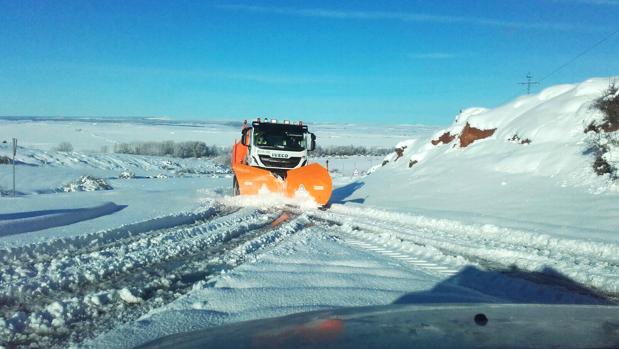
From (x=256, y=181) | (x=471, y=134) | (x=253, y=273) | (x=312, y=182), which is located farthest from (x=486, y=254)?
(x=471, y=134)

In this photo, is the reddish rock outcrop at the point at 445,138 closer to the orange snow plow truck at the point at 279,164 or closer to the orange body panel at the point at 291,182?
the orange snow plow truck at the point at 279,164

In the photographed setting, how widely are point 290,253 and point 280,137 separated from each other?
428 inches

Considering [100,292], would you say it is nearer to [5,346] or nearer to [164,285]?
[164,285]

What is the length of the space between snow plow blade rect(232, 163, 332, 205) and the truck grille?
1136 mm

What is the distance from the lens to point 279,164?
61.4ft

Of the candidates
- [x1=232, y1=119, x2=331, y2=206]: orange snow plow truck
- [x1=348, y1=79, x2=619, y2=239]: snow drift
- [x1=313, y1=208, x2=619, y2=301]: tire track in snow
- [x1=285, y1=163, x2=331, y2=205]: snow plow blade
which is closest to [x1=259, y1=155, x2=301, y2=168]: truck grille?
[x1=232, y1=119, x2=331, y2=206]: orange snow plow truck

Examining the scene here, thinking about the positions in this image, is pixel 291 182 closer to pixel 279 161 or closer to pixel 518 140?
pixel 279 161

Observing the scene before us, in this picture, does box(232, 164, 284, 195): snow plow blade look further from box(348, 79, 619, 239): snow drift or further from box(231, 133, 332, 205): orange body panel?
box(348, 79, 619, 239): snow drift

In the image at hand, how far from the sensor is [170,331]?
15.0 feet

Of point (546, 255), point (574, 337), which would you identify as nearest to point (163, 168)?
point (546, 255)

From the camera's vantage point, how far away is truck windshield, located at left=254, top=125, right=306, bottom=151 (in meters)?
18.9

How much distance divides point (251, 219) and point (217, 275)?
6.32 meters

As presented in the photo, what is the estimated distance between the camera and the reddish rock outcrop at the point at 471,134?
28.9 meters

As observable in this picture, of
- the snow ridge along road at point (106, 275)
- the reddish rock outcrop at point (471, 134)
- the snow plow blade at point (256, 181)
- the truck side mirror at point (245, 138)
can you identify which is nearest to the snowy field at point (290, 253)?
the snow ridge along road at point (106, 275)
